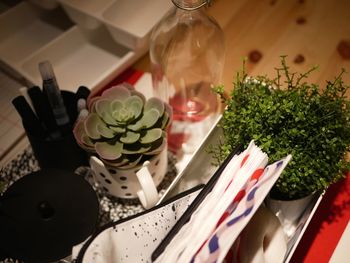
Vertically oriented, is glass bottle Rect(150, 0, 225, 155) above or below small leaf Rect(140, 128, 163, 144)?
above

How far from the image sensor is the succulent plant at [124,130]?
0.60m

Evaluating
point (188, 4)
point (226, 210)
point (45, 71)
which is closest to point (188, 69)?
point (188, 4)

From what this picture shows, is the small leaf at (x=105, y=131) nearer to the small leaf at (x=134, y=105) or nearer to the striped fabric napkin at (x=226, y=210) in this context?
the small leaf at (x=134, y=105)

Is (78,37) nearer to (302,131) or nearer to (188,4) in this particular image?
(188,4)

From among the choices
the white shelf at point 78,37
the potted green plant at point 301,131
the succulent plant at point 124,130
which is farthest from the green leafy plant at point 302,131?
the white shelf at point 78,37

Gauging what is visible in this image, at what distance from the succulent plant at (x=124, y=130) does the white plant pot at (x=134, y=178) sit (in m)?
0.01

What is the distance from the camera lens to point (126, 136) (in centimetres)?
60

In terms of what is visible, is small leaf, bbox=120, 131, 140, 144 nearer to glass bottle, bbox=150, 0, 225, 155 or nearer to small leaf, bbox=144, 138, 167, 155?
small leaf, bbox=144, 138, 167, 155

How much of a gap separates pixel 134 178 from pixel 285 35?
1.56 feet

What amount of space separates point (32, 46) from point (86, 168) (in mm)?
348

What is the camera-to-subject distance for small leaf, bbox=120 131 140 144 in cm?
59

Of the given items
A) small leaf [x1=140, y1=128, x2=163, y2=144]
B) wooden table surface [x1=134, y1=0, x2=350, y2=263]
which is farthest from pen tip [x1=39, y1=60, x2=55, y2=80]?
wooden table surface [x1=134, y1=0, x2=350, y2=263]

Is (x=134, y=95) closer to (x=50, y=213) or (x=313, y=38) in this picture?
(x=50, y=213)

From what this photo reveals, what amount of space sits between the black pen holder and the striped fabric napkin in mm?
260
